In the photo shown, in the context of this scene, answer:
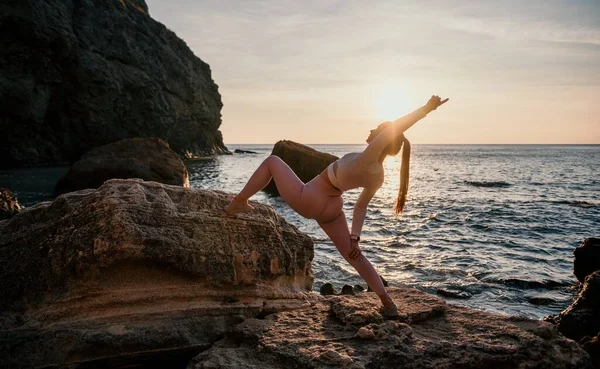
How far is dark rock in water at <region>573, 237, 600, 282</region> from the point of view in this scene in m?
8.91

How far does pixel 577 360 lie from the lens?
376 cm

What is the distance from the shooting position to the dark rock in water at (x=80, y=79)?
1288 inches

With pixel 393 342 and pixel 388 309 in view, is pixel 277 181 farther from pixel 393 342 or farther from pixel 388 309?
pixel 393 342

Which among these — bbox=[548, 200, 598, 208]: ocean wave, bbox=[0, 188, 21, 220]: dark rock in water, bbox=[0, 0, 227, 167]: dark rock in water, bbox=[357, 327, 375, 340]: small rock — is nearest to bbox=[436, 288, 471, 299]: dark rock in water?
bbox=[357, 327, 375, 340]: small rock

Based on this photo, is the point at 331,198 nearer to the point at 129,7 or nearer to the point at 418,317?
the point at 418,317

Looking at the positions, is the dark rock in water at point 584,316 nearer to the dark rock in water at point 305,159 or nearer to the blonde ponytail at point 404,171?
the blonde ponytail at point 404,171

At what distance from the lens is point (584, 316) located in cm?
634

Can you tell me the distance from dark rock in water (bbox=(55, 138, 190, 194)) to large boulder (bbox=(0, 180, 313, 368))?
1405 cm

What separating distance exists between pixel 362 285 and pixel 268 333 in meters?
5.36

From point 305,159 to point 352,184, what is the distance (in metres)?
20.8

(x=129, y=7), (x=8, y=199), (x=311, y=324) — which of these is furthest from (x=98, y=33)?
(x=311, y=324)

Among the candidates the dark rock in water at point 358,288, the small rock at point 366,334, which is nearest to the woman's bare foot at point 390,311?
the small rock at point 366,334

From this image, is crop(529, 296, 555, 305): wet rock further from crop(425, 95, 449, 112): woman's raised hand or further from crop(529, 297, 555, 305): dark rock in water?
crop(425, 95, 449, 112): woman's raised hand

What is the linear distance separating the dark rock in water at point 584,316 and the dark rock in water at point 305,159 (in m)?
18.0
